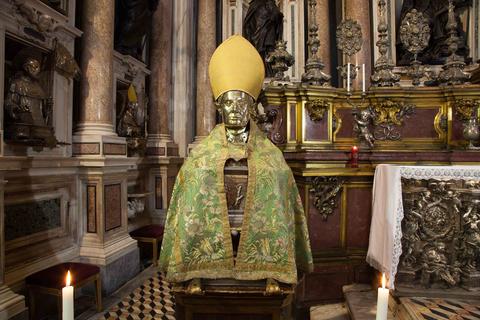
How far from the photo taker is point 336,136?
13.8ft

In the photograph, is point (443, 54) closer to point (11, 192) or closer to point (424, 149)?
point (424, 149)

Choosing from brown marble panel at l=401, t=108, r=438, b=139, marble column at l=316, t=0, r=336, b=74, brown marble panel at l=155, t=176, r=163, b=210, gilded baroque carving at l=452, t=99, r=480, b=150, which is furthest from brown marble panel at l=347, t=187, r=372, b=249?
brown marble panel at l=155, t=176, r=163, b=210

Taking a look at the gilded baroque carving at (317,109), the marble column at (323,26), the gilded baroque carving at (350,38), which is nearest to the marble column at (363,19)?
the marble column at (323,26)

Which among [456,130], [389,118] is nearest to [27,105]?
[389,118]

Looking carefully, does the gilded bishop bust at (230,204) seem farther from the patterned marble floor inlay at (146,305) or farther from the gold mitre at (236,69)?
the patterned marble floor inlay at (146,305)

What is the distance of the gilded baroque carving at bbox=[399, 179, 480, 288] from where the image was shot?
3410 mm

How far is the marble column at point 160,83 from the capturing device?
7.29 meters

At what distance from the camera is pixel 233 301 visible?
226cm

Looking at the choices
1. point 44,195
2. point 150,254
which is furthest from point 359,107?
point 150,254

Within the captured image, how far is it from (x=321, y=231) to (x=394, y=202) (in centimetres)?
90

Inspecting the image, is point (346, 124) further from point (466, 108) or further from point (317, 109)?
point (466, 108)

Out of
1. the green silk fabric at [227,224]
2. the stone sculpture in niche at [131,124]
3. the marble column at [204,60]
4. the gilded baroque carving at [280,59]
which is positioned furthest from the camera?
the marble column at [204,60]

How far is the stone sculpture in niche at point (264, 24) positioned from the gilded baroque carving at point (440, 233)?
5.06m

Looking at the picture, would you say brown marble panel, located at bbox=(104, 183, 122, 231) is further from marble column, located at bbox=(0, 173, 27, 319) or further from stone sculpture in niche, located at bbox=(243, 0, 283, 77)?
stone sculpture in niche, located at bbox=(243, 0, 283, 77)
